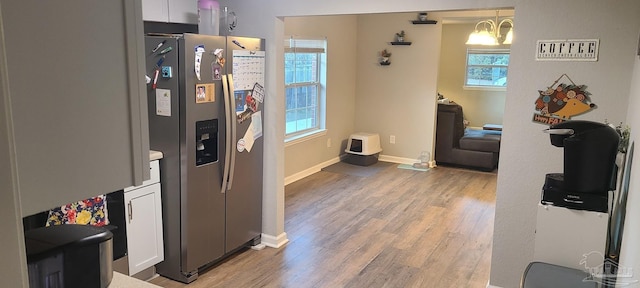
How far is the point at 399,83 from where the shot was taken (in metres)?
6.75

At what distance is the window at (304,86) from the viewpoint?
567 centimetres

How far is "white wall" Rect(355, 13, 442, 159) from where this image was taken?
21.3ft

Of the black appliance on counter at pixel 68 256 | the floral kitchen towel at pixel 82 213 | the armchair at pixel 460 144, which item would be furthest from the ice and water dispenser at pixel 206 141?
the armchair at pixel 460 144

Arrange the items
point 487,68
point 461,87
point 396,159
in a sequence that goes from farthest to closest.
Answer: point 461,87 < point 487,68 < point 396,159

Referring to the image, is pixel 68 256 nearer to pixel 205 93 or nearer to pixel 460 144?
pixel 205 93

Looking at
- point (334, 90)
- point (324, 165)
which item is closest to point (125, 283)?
point (324, 165)

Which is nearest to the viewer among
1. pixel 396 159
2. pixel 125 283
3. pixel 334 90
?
pixel 125 283

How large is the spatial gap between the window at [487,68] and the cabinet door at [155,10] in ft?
22.2

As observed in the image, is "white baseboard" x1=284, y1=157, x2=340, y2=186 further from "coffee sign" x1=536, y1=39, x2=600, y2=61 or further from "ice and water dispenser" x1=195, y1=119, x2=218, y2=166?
"coffee sign" x1=536, y1=39, x2=600, y2=61

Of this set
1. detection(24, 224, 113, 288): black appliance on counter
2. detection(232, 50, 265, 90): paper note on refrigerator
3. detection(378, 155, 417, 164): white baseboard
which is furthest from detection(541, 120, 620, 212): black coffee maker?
detection(378, 155, 417, 164): white baseboard

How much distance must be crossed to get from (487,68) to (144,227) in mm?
7291

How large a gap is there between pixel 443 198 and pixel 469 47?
444 centimetres

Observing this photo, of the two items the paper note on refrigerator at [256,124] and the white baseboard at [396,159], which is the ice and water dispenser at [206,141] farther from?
the white baseboard at [396,159]

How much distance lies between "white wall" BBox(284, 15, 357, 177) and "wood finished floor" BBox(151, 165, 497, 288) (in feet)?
1.10
